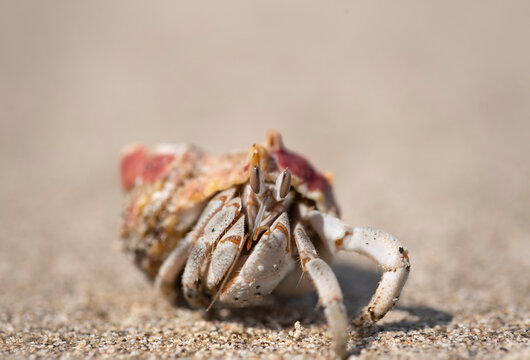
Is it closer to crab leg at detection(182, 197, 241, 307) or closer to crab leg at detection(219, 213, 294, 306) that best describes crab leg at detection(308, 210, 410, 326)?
crab leg at detection(219, 213, 294, 306)

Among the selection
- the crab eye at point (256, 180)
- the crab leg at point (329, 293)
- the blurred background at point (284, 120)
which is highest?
the blurred background at point (284, 120)

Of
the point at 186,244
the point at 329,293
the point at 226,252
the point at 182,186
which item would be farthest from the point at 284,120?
the point at 329,293

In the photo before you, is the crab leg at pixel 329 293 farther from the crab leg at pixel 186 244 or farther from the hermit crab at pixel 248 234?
the crab leg at pixel 186 244

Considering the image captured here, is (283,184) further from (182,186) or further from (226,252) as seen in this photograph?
(182,186)

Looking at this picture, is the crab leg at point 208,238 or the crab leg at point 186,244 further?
the crab leg at point 186,244

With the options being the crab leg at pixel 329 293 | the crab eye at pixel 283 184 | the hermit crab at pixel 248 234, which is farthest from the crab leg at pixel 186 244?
the crab leg at pixel 329 293

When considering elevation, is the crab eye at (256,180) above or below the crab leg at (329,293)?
above

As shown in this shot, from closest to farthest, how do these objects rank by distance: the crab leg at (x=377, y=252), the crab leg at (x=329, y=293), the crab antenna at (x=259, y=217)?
the crab leg at (x=329, y=293) < the crab leg at (x=377, y=252) < the crab antenna at (x=259, y=217)
